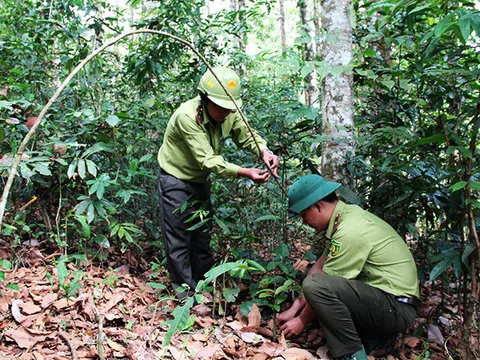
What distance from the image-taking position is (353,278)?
9.08 ft

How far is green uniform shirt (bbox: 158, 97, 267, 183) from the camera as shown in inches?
121

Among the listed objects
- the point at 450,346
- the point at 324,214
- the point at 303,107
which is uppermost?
the point at 303,107

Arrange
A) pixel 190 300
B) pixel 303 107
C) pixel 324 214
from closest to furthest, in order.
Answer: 1. pixel 190 300
2. pixel 324 214
3. pixel 303 107

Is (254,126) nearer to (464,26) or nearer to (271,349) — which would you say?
(271,349)

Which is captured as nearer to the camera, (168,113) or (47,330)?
(47,330)

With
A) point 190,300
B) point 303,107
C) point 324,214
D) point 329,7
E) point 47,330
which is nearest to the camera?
point 190,300

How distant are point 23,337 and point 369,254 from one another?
7.41 feet

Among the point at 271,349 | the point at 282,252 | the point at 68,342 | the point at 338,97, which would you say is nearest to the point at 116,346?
the point at 68,342

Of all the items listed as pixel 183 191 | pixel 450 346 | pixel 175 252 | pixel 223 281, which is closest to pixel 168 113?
pixel 183 191

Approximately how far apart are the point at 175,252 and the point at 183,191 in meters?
0.52

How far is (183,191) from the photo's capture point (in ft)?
11.2

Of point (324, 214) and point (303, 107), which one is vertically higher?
point (303, 107)

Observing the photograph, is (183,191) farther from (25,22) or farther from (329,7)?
(25,22)

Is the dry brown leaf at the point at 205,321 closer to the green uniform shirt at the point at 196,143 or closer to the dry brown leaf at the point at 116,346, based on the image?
the dry brown leaf at the point at 116,346
